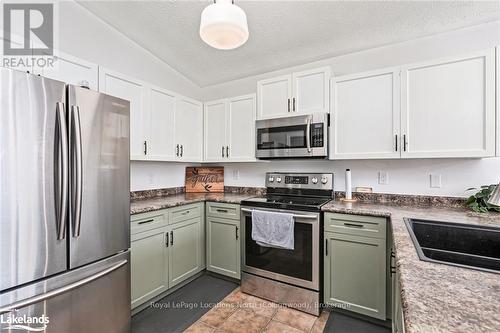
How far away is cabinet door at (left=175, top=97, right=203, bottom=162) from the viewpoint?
8.96 feet

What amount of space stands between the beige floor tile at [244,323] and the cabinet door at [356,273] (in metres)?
0.61

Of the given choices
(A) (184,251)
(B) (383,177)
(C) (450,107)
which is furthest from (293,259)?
(C) (450,107)

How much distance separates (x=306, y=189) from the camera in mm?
2600

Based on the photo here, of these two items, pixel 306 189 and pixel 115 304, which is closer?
pixel 115 304

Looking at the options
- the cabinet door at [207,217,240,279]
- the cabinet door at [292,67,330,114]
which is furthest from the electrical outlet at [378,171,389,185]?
the cabinet door at [207,217,240,279]

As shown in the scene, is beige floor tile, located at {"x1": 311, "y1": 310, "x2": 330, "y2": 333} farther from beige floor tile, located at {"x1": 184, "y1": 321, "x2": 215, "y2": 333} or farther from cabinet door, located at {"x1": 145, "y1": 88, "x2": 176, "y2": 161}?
cabinet door, located at {"x1": 145, "y1": 88, "x2": 176, "y2": 161}

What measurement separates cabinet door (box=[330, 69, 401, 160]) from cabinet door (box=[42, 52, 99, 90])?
2.15m

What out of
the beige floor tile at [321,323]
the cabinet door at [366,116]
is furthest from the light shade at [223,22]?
the beige floor tile at [321,323]

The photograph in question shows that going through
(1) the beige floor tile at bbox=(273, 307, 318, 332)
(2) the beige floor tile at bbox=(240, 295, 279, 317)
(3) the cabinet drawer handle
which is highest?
(3) the cabinet drawer handle

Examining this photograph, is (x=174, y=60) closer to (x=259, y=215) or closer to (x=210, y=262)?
(x=259, y=215)

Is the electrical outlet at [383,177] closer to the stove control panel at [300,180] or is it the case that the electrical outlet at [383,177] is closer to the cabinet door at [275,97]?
the stove control panel at [300,180]

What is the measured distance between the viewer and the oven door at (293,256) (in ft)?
6.45

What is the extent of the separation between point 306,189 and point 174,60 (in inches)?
90.3

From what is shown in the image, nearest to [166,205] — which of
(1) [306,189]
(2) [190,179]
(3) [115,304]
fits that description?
(3) [115,304]
